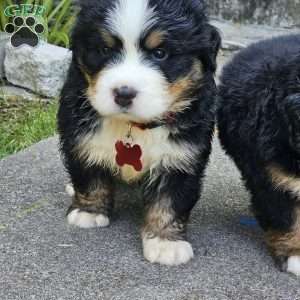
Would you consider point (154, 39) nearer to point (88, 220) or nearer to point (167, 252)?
point (167, 252)

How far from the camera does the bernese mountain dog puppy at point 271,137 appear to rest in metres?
3.07

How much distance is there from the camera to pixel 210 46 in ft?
10.5

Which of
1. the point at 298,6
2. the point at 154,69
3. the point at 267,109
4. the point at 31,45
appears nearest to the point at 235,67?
the point at 267,109

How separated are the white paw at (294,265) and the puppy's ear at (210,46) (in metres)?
0.96

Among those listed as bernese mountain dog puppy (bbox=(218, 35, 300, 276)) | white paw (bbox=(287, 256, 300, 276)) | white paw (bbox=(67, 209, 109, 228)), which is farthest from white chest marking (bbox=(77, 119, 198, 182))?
white paw (bbox=(287, 256, 300, 276))

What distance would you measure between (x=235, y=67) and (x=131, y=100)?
0.98m

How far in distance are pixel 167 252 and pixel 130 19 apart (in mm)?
1145

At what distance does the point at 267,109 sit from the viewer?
10.4ft

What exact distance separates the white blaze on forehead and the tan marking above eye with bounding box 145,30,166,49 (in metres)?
0.04

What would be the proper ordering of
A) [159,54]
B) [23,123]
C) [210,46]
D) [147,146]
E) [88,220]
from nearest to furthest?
1. [159,54]
2. [210,46]
3. [147,146]
4. [88,220]
5. [23,123]

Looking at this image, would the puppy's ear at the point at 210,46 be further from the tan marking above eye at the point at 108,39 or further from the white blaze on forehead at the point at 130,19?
the tan marking above eye at the point at 108,39

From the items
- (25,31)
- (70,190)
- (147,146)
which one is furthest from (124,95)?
(25,31)

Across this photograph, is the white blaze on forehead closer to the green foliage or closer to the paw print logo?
the paw print logo

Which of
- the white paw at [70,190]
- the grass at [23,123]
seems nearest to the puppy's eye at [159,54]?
the white paw at [70,190]
